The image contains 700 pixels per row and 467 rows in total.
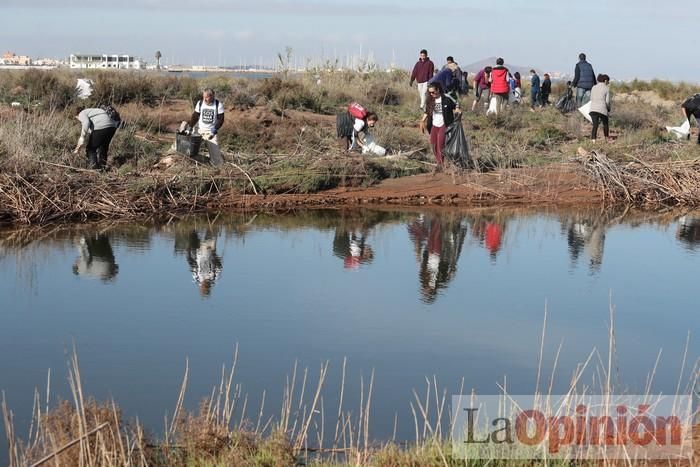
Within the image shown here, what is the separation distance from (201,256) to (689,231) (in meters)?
8.56

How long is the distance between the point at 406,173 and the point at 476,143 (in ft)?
13.5

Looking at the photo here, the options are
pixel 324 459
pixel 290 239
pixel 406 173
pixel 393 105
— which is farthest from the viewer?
pixel 393 105

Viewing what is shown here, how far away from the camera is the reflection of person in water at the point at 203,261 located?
13664 mm

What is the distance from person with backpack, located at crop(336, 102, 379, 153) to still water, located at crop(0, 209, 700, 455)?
2830 millimetres

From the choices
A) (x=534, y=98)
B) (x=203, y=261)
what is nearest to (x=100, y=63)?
(x=534, y=98)

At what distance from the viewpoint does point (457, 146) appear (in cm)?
2156

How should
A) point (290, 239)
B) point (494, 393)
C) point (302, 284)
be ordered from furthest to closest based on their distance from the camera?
point (290, 239)
point (302, 284)
point (494, 393)

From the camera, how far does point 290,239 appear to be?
17.2 meters

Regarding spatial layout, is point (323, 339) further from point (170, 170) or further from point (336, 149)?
point (336, 149)

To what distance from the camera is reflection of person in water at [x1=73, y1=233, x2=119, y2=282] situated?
14.1m

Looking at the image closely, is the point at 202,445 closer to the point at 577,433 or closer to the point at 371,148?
the point at 577,433

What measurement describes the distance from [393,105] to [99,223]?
1748 cm

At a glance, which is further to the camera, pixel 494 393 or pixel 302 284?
pixel 302 284

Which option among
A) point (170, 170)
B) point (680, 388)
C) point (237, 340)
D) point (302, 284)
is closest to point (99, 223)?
point (170, 170)
